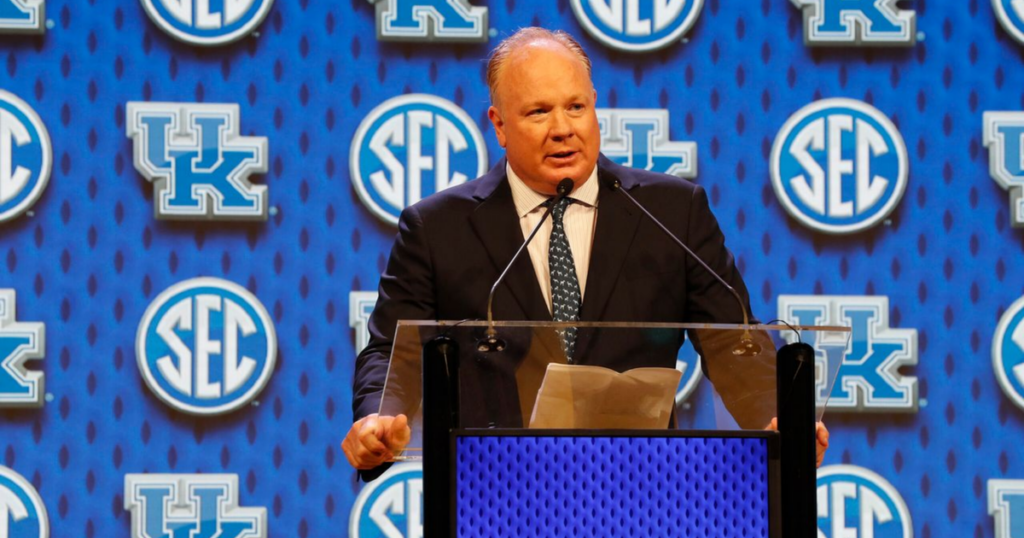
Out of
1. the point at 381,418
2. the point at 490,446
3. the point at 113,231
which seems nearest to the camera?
the point at 490,446

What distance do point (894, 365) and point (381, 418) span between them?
1.99 m

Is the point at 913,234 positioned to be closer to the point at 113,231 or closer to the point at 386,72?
the point at 386,72

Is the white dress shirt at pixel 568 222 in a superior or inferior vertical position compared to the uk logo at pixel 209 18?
inferior

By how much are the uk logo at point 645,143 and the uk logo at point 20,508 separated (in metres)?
1.61

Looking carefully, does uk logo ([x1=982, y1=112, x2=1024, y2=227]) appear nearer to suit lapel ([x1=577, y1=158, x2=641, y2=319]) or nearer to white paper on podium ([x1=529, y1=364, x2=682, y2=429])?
suit lapel ([x1=577, y1=158, x2=641, y2=319])

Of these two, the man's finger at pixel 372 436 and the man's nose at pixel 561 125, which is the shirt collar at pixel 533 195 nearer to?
the man's nose at pixel 561 125

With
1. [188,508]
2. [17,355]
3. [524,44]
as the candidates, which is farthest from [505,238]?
[17,355]

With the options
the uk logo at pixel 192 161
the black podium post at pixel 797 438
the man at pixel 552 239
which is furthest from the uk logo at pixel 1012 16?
the black podium post at pixel 797 438

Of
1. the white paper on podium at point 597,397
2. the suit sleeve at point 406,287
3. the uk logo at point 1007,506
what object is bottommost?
the uk logo at point 1007,506

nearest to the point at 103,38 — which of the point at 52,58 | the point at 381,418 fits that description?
the point at 52,58

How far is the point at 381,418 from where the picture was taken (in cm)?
146

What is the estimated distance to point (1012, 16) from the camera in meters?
3.19

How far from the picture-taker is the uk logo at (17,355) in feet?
9.91

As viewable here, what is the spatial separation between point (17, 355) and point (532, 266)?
1697 millimetres
